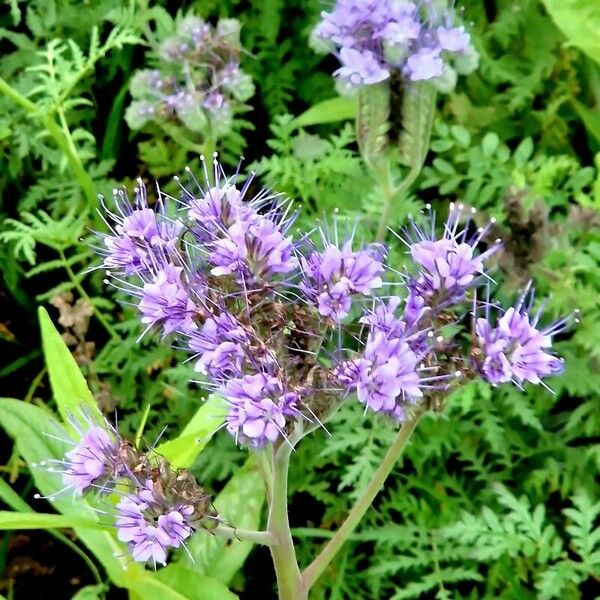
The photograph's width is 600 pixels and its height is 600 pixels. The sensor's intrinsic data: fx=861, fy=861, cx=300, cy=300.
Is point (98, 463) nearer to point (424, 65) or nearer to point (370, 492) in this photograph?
point (370, 492)

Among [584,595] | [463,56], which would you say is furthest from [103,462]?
[584,595]

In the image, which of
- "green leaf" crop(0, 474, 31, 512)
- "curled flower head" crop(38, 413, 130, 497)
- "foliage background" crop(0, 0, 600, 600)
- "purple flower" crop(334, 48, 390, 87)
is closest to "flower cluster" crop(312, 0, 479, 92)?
"purple flower" crop(334, 48, 390, 87)

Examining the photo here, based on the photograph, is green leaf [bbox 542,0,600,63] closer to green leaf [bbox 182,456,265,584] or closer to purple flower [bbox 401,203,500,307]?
purple flower [bbox 401,203,500,307]

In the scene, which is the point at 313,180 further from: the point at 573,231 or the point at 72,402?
the point at 72,402

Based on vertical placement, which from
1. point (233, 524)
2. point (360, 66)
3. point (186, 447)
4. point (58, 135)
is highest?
point (360, 66)

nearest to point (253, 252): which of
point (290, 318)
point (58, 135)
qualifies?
point (290, 318)

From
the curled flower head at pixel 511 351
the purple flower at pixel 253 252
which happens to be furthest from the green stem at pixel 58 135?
the curled flower head at pixel 511 351

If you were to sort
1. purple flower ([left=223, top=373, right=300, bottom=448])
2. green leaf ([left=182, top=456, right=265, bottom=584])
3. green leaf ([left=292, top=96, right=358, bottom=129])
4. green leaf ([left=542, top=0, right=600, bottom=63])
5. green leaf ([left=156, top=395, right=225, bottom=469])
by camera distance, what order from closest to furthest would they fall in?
purple flower ([left=223, top=373, right=300, bottom=448]), green leaf ([left=156, top=395, right=225, bottom=469]), green leaf ([left=182, top=456, right=265, bottom=584]), green leaf ([left=542, top=0, right=600, bottom=63]), green leaf ([left=292, top=96, right=358, bottom=129])
